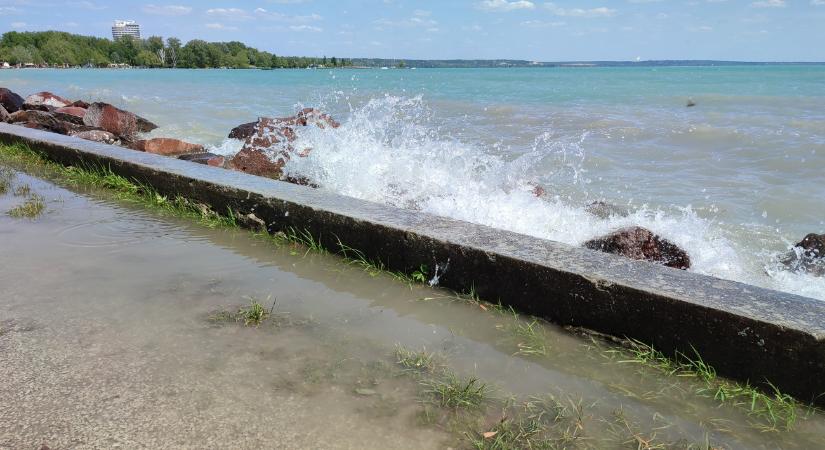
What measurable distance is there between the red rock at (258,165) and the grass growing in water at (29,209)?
2337mm

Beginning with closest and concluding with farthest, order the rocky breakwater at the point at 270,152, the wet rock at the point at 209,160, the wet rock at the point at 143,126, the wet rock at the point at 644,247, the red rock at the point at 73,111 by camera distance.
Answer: the wet rock at the point at 644,247 < the rocky breakwater at the point at 270,152 < the wet rock at the point at 209,160 < the red rock at the point at 73,111 < the wet rock at the point at 143,126

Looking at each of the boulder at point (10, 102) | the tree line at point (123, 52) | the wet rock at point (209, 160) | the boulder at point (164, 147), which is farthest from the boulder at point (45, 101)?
the tree line at point (123, 52)

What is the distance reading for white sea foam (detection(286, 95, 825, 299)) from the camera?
5086 millimetres

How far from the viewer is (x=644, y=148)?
1142cm

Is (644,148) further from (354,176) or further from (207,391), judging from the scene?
(207,391)

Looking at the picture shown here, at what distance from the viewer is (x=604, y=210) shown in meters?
6.25

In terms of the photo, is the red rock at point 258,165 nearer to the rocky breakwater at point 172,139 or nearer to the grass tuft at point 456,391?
the rocky breakwater at point 172,139

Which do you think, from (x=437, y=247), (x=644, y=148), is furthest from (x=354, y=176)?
(x=644, y=148)

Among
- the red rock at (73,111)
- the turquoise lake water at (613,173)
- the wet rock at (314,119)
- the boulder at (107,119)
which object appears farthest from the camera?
the red rock at (73,111)

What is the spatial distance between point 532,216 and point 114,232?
12.0 ft

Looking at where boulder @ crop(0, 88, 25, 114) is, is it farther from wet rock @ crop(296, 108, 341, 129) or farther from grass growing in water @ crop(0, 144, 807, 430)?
grass growing in water @ crop(0, 144, 807, 430)

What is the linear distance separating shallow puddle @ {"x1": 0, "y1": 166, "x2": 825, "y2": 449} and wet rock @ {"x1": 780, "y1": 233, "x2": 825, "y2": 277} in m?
3.27

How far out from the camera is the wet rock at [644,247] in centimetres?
417

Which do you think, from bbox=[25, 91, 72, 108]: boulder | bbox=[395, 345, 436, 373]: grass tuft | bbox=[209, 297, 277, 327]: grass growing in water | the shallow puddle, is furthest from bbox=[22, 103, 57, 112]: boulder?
→ bbox=[395, 345, 436, 373]: grass tuft
